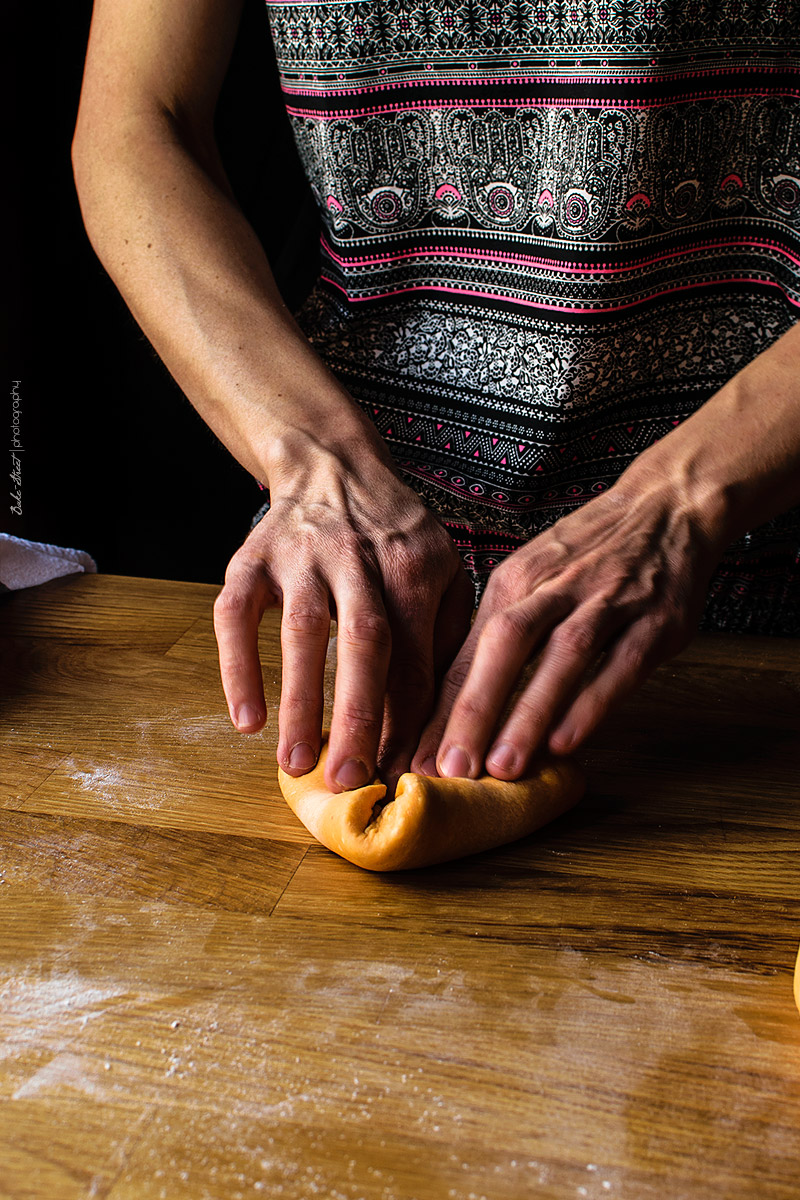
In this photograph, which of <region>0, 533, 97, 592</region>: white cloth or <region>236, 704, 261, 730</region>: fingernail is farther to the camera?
<region>0, 533, 97, 592</region>: white cloth

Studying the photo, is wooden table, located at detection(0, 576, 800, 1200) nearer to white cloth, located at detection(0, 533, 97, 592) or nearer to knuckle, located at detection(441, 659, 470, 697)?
knuckle, located at detection(441, 659, 470, 697)

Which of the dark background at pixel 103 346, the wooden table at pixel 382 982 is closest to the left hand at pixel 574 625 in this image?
the wooden table at pixel 382 982

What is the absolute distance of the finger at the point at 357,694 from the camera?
916mm

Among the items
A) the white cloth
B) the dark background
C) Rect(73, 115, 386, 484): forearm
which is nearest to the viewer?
Rect(73, 115, 386, 484): forearm

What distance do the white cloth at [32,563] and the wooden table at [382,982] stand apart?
37cm

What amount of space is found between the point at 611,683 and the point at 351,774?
0.95 feet

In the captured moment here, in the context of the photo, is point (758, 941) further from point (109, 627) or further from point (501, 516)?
point (109, 627)

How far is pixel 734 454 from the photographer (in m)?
1.07

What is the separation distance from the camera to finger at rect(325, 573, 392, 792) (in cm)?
92

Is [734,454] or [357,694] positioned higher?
[734,454]

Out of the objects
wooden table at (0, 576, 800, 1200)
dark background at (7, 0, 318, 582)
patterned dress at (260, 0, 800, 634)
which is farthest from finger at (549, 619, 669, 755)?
dark background at (7, 0, 318, 582)

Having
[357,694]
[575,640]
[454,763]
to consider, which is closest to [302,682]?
[357,694]

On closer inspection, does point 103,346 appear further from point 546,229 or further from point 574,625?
point 574,625

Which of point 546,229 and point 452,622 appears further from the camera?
point 546,229
